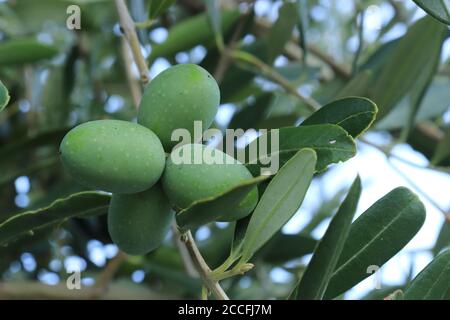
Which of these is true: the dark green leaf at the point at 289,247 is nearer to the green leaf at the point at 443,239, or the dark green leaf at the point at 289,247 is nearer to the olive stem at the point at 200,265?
the green leaf at the point at 443,239

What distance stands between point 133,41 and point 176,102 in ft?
0.68

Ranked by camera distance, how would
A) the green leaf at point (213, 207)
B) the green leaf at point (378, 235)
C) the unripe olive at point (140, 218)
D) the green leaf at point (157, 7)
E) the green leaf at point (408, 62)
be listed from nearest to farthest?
the green leaf at point (213, 207) → the unripe olive at point (140, 218) → the green leaf at point (378, 235) → the green leaf at point (157, 7) → the green leaf at point (408, 62)

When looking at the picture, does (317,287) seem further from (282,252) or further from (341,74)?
(341,74)

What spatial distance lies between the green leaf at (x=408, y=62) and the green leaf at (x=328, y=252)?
51 cm

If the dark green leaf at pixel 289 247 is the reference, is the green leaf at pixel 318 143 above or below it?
above

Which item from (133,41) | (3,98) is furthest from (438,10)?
(3,98)

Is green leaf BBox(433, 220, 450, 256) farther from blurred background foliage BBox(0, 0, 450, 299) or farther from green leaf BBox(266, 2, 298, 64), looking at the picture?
green leaf BBox(266, 2, 298, 64)

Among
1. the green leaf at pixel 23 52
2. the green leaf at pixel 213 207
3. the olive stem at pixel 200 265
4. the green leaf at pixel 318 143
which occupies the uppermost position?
the green leaf at pixel 23 52

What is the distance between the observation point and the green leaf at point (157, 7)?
1.12 meters

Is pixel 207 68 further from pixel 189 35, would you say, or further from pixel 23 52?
pixel 23 52

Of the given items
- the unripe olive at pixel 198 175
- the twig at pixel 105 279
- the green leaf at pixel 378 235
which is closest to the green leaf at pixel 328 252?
the green leaf at pixel 378 235

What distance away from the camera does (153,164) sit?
80 centimetres

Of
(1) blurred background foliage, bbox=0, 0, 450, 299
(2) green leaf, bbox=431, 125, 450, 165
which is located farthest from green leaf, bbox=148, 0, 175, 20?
(2) green leaf, bbox=431, 125, 450, 165

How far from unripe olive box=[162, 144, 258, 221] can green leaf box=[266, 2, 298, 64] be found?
31.8 inches
